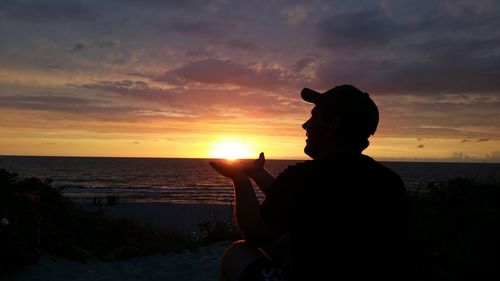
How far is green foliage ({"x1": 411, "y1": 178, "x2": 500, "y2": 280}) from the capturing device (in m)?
5.38

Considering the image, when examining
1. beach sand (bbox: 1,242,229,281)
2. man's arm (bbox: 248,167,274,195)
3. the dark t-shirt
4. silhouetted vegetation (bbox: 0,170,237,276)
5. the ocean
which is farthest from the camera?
the ocean

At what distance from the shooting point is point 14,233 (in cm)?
734

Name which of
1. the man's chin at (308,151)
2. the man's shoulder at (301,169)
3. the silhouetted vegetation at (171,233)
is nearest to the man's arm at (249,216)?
the man's chin at (308,151)

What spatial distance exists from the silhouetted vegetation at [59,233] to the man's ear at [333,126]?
6594 mm

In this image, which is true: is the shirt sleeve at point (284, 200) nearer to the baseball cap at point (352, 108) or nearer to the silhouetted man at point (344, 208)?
the silhouetted man at point (344, 208)

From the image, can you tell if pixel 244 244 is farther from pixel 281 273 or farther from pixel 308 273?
pixel 308 273

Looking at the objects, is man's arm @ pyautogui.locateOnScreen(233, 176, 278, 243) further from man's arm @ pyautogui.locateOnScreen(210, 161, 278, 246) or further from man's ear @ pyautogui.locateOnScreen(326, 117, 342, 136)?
man's ear @ pyautogui.locateOnScreen(326, 117, 342, 136)

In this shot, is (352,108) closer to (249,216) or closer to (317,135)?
(317,135)

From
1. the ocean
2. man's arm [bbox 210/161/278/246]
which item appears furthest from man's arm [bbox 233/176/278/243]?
the ocean

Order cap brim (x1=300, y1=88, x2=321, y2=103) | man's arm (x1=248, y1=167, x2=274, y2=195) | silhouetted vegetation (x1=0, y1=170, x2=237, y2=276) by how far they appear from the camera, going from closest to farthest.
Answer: cap brim (x1=300, y1=88, x2=321, y2=103)
man's arm (x1=248, y1=167, x2=274, y2=195)
silhouetted vegetation (x1=0, y1=170, x2=237, y2=276)

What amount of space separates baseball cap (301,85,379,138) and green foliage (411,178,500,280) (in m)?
3.55

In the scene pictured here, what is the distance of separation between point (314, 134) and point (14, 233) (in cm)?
683

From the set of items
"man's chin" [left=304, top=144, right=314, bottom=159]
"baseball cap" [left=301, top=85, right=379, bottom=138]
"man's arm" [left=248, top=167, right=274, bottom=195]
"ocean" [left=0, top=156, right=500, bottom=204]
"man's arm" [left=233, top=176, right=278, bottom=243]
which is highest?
"baseball cap" [left=301, top=85, right=379, bottom=138]

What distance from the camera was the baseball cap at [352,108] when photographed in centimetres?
223
